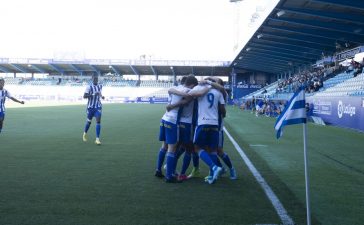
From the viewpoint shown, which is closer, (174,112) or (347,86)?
(174,112)

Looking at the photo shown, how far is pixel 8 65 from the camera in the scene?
78.0 meters

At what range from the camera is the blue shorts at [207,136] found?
257 inches

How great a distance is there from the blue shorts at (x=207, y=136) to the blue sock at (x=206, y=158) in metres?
0.14

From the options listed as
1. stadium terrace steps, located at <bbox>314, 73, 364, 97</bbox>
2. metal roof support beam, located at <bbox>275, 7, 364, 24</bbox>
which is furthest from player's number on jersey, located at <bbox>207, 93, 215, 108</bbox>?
metal roof support beam, located at <bbox>275, 7, 364, 24</bbox>

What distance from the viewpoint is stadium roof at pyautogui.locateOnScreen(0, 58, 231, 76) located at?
6944 cm

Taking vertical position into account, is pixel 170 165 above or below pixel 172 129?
below

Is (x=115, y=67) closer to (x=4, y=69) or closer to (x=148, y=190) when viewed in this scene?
(x=4, y=69)

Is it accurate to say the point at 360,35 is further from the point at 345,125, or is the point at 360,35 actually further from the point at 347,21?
the point at 345,125

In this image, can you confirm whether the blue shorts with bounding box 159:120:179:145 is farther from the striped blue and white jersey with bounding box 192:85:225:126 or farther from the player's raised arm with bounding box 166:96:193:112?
the striped blue and white jersey with bounding box 192:85:225:126

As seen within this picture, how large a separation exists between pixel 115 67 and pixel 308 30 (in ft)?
169

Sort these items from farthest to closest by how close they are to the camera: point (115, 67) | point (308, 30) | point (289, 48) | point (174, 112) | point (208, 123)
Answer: point (115, 67) → point (289, 48) → point (308, 30) → point (174, 112) → point (208, 123)

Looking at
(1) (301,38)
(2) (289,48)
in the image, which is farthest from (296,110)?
(2) (289,48)

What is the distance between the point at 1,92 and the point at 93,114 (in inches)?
110

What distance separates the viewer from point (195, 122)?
698cm
